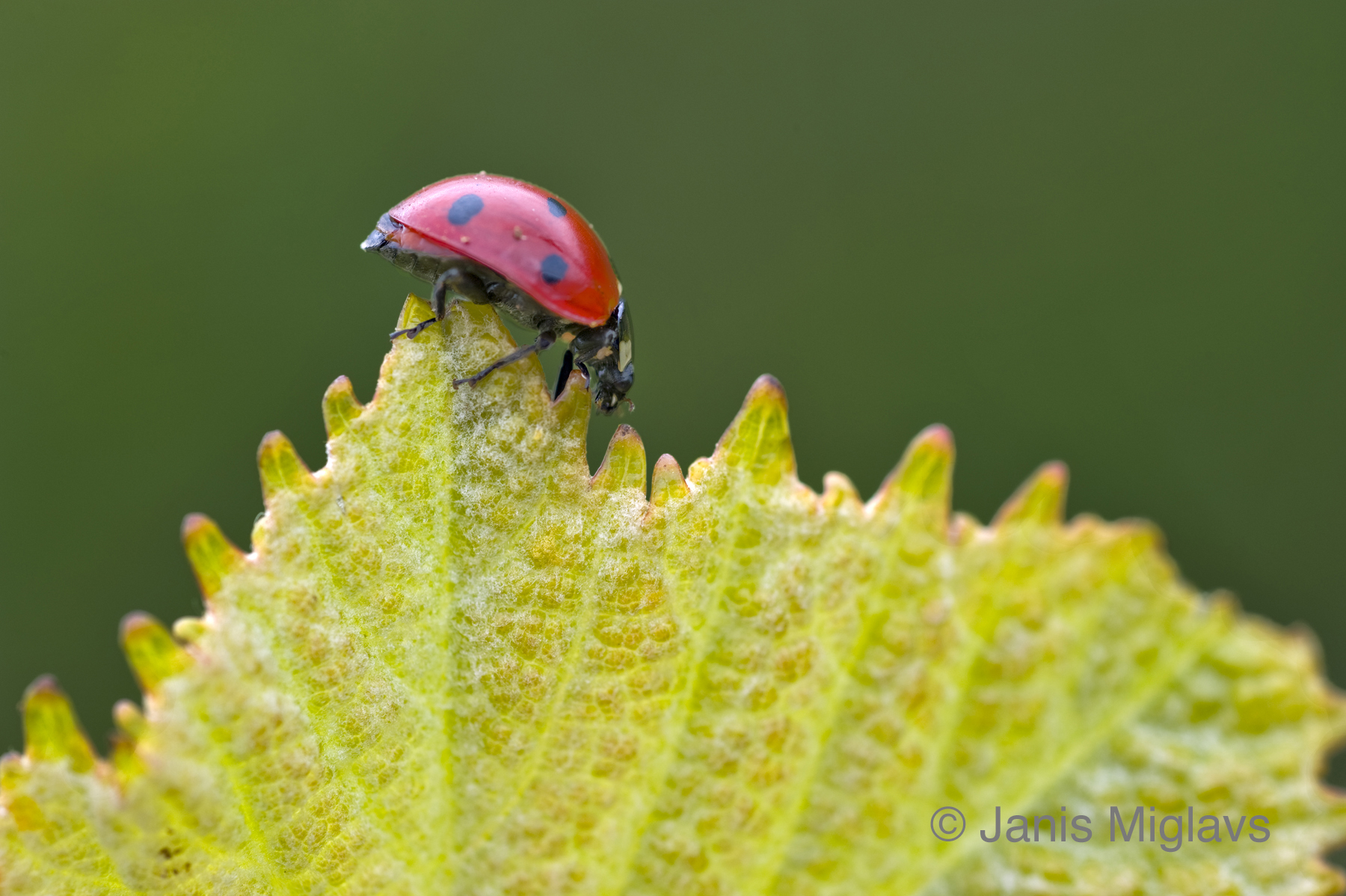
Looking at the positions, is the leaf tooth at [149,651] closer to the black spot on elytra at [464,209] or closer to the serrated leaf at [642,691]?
the serrated leaf at [642,691]

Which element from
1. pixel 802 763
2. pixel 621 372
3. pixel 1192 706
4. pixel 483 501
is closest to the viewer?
pixel 1192 706

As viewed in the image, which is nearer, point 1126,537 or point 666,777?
point 1126,537

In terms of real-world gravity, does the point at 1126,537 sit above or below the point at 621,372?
below

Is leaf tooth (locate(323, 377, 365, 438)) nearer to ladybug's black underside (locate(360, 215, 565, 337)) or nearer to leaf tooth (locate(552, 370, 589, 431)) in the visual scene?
leaf tooth (locate(552, 370, 589, 431))

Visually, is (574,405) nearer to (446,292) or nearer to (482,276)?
(446,292)

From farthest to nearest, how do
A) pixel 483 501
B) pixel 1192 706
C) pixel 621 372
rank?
pixel 621 372 < pixel 483 501 < pixel 1192 706

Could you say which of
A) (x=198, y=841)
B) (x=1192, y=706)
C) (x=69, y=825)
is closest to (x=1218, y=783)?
(x=1192, y=706)

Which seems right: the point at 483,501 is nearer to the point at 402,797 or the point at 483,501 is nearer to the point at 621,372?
the point at 402,797
